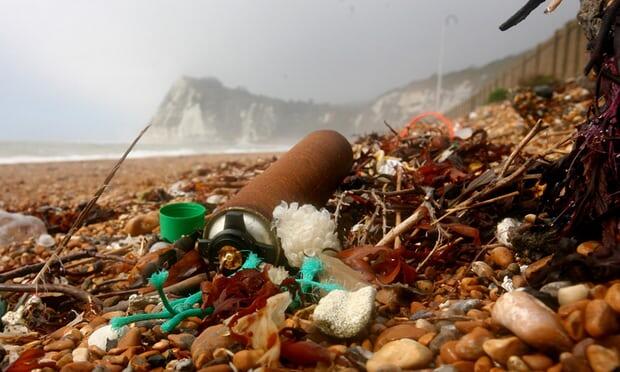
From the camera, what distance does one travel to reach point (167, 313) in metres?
1.83

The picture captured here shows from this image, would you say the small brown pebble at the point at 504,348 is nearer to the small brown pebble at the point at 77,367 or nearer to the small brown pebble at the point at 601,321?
the small brown pebble at the point at 601,321

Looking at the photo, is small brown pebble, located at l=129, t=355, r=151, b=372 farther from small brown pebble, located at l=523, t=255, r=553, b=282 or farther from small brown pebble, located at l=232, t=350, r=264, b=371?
small brown pebble, located at l=523, t=255, r=553, b=282

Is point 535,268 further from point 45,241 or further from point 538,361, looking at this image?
point 45,241

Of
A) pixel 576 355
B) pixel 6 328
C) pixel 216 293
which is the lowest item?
pixel 6 328

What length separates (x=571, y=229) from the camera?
1715 millimetres

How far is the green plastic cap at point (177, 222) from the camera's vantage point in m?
2.80

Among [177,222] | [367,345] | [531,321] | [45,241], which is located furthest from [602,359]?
[45,241]

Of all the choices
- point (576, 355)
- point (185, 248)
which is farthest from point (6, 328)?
point (576, 355)

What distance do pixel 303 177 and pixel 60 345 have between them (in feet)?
5.09

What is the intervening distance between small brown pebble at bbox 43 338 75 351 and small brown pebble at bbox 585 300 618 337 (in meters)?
1.85

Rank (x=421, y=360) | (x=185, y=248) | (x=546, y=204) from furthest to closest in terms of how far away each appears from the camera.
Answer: (x=185, y=248)
(x=546, y=204)
(x=421, y=360)

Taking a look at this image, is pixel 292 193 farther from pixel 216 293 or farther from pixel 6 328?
pixel 6 328

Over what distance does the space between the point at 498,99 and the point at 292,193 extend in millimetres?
15801

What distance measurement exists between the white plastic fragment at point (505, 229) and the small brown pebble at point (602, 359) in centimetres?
91
